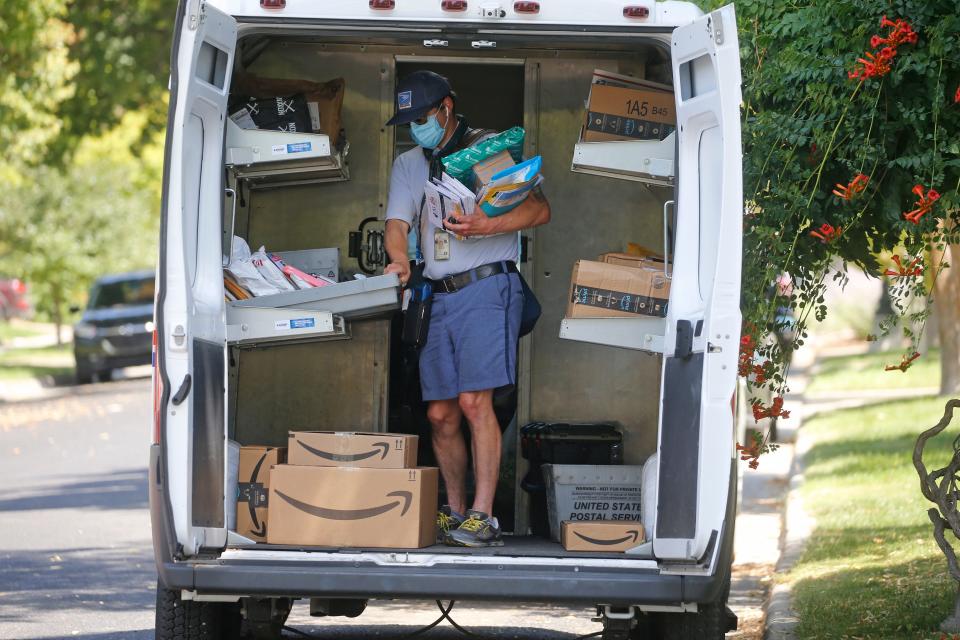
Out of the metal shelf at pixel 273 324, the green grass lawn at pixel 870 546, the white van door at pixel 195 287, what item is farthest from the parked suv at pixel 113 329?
the white van door at pixel 195 287

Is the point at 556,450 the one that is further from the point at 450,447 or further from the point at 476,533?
the point at 476,533

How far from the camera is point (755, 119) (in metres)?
5.94

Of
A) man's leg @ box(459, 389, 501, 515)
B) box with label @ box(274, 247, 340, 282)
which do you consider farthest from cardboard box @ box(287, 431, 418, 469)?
box with label @ box(274, 247, 340, 282)

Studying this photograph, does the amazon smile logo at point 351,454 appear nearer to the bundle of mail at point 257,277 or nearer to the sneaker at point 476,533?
the sneaker at point 476,533

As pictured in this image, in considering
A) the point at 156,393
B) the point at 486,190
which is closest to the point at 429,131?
the point at 486,190

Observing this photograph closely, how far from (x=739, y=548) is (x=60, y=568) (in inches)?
174

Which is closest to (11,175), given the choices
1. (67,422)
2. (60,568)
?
(67,422)

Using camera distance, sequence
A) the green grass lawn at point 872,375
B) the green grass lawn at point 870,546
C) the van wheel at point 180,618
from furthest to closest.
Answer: the green grass lawn at point 872,375 < the green grass lawn at point 870,546 < the van wheel at point 180,618

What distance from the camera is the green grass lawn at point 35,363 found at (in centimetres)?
2412

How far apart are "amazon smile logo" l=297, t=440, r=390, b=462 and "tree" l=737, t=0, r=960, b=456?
1387mm

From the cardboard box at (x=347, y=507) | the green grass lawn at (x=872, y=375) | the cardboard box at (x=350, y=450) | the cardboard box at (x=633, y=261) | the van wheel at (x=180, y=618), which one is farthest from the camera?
the green grass lawn at (x=872, y=375)

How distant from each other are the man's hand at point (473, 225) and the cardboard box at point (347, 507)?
1091mm

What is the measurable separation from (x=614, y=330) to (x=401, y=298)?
1.11m

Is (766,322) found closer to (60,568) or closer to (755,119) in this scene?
(755,119)
